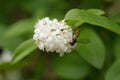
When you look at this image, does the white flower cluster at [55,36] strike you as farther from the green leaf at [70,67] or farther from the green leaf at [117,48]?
the green leaf at [70,67]

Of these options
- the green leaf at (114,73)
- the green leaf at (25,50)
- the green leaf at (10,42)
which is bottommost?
the green leaf at (114,73)

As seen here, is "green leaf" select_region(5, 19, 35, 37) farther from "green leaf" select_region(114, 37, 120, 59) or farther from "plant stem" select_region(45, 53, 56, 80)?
"green leaf" select_region(114, 37, 120, 59)

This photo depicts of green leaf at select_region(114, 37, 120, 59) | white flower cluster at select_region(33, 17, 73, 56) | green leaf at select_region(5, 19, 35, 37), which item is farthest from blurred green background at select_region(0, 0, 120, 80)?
white flower cluster at select_region(33, 17, 73, 56)

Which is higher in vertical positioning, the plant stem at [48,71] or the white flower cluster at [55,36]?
the plant stem at [48,71]

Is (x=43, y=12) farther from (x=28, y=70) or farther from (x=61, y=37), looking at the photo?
(x=61, y=37)

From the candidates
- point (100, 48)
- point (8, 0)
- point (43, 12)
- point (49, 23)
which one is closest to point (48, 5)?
point (43, 12)

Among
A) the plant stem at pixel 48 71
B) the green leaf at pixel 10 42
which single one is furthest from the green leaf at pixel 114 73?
the green leaf at pixel 10 42

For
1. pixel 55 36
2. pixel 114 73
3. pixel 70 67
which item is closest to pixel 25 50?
pixel 55 36
